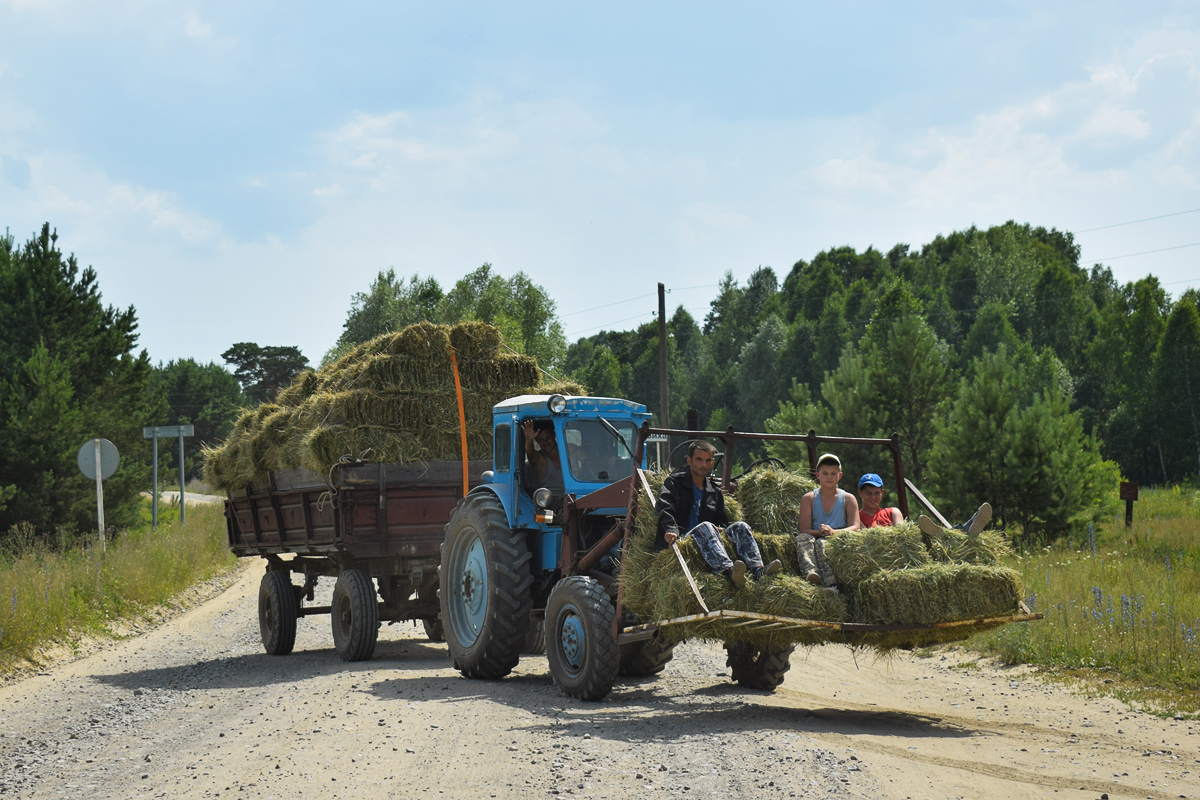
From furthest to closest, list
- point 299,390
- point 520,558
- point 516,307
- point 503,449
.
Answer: point 516,307
point 299,390
point 503,449
point 520,558

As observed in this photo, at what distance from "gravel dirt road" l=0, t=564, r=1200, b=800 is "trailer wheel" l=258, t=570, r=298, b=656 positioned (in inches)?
70.9

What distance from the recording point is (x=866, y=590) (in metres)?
7.77

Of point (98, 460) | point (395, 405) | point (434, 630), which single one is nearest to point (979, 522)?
point (395, 405)

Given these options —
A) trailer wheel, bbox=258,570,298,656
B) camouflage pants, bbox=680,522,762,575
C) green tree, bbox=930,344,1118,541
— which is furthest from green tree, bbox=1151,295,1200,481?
camouflage pants, bbox=680,522,762,575

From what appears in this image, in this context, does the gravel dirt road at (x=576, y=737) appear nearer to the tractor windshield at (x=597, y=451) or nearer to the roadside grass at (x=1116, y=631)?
the roadside grass at (x=1116, y=631)

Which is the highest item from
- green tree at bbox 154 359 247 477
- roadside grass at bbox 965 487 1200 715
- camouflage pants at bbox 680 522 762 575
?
green tree at bbox 154 359 247 477

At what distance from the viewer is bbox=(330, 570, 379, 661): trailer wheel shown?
40.3 feet

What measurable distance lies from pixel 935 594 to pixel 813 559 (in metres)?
0.90

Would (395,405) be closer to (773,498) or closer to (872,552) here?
(773,498)

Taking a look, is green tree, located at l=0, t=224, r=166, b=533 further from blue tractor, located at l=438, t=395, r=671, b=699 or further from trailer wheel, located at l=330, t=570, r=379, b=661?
blue tractor, located at l=438, t=395, r=671, b=699

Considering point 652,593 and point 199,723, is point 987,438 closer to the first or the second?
point 652,593

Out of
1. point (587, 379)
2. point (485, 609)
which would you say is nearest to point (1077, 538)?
A: point (485, 609)

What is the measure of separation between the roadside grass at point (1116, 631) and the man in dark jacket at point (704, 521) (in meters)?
3.86

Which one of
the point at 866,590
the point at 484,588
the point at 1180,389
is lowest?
the point at 484,588
